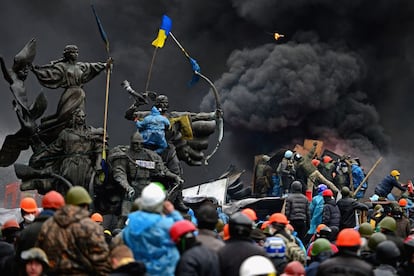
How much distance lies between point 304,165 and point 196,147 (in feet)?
18.3

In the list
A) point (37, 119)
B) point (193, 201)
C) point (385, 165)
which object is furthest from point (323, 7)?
point (37, 119)

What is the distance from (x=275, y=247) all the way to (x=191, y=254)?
1911mm

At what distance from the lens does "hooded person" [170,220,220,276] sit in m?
6.98

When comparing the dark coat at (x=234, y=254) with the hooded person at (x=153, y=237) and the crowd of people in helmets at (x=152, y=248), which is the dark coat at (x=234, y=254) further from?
the hooded person at (x=153, y=237)

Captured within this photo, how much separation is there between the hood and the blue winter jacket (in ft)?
1.50

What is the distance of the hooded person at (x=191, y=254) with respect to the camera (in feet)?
22.9

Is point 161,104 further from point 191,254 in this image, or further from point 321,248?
point 191,254

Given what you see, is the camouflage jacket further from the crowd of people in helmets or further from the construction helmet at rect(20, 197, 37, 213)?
the construction helmet at rect(20, 197, 37, 213)

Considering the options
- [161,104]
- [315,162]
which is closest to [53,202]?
[161,104]

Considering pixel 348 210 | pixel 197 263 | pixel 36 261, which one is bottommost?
pixel 36 261

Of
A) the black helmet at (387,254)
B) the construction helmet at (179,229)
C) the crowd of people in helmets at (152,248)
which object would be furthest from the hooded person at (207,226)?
the black helmet at (387,254)

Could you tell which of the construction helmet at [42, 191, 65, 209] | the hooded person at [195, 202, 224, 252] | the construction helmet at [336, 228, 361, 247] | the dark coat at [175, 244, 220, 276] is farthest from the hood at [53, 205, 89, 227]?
the construction helmet at [336, 228, 361, 247]

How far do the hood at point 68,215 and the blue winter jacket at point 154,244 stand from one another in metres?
0.46

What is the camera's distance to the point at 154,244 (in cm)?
715
